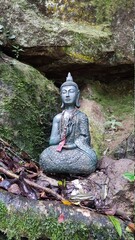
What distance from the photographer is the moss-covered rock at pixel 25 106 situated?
144 inches

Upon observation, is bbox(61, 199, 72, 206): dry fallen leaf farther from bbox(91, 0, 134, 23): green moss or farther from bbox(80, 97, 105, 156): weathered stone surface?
bbox(91, 0, 134, 23): green moss

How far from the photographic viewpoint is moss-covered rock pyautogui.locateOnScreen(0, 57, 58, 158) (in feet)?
12.0

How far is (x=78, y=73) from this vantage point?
503 cm

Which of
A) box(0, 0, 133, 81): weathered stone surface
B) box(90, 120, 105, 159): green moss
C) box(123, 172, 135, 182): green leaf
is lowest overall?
box(123, 172, 135, 182): green leaf

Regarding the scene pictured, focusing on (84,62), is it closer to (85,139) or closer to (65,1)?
(65,1)

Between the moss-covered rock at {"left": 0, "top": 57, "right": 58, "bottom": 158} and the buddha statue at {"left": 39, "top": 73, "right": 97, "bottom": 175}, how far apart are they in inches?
18.8

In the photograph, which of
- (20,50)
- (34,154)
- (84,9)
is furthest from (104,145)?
(84,9)

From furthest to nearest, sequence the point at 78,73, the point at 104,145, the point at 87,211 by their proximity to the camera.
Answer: the point at 78,73, the point at 104,145, the point at 87,211

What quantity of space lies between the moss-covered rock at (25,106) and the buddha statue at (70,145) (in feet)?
1.56

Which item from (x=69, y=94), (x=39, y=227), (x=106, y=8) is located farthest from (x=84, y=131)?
(x=106, y=8)

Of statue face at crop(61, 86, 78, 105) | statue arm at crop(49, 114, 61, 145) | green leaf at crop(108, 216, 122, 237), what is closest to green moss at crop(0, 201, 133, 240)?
green leaf at crop(108, 216, 122, 237)

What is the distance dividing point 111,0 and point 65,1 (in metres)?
0.72

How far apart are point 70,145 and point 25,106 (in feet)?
3.06

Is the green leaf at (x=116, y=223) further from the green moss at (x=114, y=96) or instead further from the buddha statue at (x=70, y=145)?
the green moss at (x=114, y=96)
